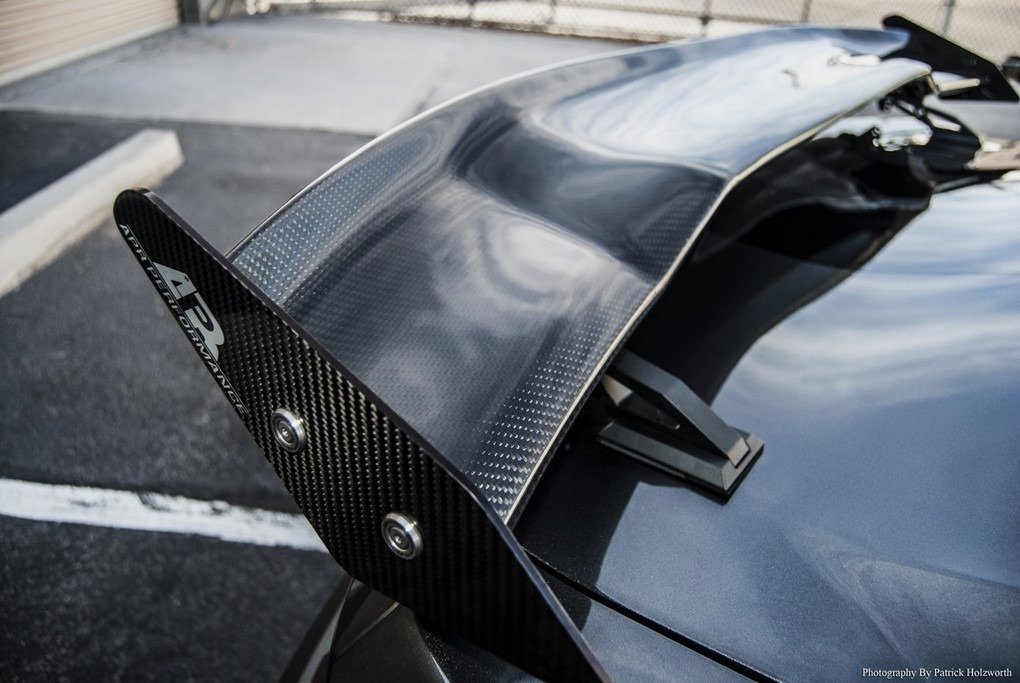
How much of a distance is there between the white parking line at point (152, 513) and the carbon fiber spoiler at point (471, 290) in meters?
1.50

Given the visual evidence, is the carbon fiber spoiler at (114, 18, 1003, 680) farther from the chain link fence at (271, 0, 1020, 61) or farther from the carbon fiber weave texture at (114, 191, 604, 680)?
the chain link fence at (271, 0, 1020, 61)

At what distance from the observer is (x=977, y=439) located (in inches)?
41.1

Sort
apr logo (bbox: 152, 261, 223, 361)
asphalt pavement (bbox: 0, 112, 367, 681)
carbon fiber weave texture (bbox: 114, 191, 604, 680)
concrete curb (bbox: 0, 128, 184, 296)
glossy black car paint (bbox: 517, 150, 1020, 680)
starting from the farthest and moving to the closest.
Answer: concrete curb (bbox: 0, 128, 184, 296), asphalt pavement (bbox: 0, 112, 367, 681), glossy black car paint (bbox: 517, 150, 1020, 680), apr logo (bbox: 152, 261, 223, 361), carbon fiber weave texture (bbox: 114, 191, 604, 680)

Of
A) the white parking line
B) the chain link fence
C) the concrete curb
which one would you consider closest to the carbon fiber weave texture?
the white parking line

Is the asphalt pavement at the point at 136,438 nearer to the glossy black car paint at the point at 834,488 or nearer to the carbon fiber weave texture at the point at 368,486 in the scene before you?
the glossy black car paint at the point at 834,488

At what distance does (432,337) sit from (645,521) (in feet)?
1.24

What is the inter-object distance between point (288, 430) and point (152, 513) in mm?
1945

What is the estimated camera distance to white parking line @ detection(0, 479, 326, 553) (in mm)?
2326

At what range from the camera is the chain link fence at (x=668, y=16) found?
9391 millimetres

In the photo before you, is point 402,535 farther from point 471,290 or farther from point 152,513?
point 152,513

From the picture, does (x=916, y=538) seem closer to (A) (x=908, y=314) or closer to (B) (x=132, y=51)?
(A) (x=908, y=314)

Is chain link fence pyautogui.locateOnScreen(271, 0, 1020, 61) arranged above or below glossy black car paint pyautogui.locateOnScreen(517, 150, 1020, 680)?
below

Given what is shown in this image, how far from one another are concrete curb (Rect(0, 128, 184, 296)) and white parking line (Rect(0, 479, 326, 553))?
151 cm

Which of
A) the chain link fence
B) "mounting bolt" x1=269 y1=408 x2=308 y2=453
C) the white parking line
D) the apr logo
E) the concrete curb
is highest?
the apr logo
